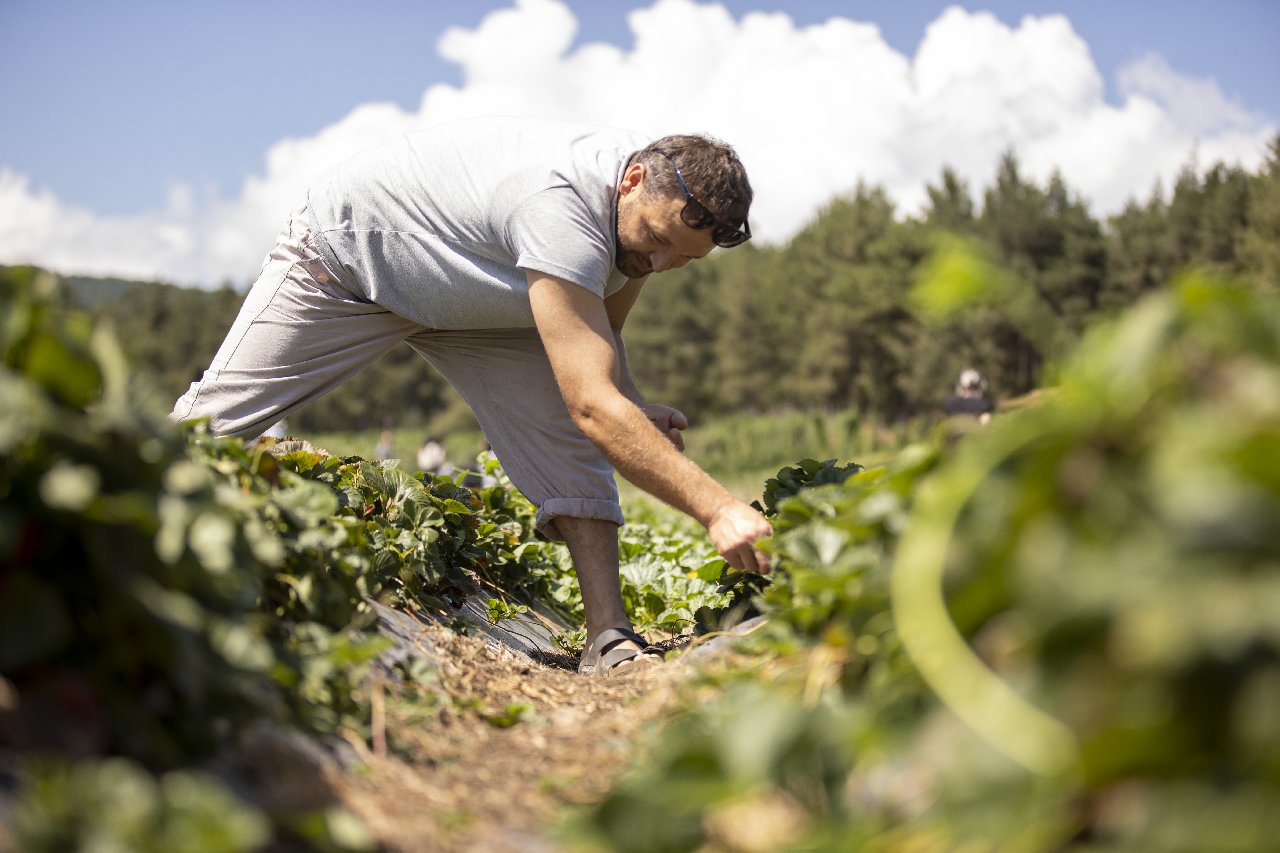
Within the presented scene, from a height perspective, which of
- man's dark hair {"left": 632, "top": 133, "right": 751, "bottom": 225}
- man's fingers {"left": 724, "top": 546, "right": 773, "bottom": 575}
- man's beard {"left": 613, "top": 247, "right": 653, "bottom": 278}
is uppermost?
man's dark hair {"left": 632, "top": 133, "right": 751, "bottom": 225}

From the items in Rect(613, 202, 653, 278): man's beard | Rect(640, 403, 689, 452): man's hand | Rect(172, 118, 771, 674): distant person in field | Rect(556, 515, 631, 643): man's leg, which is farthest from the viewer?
Rect(640, 403, 689, 452): man's hand

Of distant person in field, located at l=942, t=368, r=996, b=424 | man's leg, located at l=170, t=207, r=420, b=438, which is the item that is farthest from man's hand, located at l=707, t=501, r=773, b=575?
distant person in field, located at l=942, t=368, r=996, b=424

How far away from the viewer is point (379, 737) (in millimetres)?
1814

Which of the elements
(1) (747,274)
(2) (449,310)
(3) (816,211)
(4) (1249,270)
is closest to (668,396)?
(1) (747,274)

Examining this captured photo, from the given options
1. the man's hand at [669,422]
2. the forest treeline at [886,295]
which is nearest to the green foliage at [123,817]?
the man's hand at [669,422]

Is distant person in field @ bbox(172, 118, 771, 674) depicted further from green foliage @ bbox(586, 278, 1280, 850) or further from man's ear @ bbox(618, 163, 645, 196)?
green foliage @ bbox(586, 278, 1280, 850)

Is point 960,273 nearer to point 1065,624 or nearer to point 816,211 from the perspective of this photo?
point 1065,624

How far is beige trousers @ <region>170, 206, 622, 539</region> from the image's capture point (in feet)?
10.9

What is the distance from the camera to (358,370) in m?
3.52

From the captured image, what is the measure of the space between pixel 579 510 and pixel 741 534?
999 mm

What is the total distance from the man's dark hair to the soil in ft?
4.49

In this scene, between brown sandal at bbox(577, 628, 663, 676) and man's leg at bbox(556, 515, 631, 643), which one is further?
man's leg at bbox(556, 515, 631, 643)

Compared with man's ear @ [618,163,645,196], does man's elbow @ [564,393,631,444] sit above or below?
below

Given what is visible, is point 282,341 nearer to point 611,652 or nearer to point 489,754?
point 611,652
